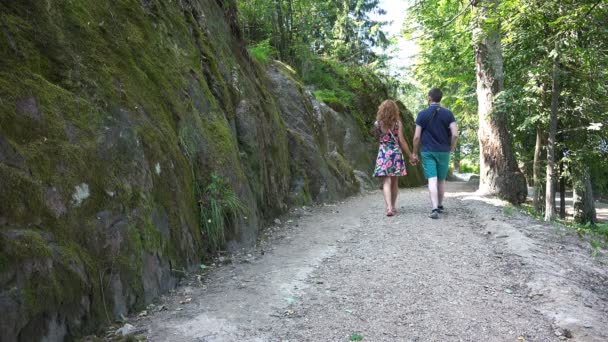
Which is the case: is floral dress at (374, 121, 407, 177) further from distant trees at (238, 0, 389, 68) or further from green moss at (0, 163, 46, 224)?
green moss at (0, 163, 46, 224)

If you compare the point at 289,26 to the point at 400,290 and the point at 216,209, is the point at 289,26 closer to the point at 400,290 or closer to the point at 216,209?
the point at 216,209

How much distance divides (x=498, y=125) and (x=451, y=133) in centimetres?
329

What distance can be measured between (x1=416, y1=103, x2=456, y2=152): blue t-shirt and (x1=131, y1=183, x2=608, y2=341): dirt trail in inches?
65.4

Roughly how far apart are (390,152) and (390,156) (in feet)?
0.29

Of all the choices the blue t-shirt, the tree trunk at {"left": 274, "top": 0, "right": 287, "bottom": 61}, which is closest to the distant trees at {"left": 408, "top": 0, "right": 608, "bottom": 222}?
the blue t-shirt

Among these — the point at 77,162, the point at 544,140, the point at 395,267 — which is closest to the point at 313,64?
the point at 544,140

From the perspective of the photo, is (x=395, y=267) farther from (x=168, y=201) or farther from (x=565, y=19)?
(x=565, y=19)

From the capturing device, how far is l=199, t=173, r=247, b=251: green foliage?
491 centimetres

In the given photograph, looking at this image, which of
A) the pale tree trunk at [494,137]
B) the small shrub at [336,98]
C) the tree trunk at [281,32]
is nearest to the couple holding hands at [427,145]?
the pale tree trunk at [494,137]

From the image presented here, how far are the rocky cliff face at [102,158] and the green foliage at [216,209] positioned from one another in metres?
0.11

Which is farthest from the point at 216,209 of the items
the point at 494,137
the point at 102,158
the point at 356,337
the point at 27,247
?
the point at 494,137

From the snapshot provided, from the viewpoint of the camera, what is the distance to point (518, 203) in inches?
408

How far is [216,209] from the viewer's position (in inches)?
193

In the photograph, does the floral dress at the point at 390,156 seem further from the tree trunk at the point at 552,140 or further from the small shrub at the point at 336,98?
the small shrub at the point at 336,98
